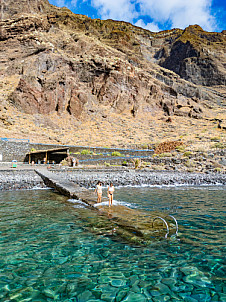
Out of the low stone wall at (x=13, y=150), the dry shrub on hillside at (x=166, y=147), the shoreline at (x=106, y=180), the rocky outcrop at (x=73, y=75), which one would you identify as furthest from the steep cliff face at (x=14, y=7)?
the shoreline at (x=106, y=180)

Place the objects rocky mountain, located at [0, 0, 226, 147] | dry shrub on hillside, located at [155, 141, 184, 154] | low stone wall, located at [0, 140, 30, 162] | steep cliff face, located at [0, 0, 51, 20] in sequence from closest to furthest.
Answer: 1. low stone wall, located at [0, 140, 30, 162]
2. dry shrub on hillside, located at [155, 141, 184, 154]
3. rocky mountain, located at [0, 0, 226, 147]
4. steep cliff face, located at [0, 0, 51, 20]

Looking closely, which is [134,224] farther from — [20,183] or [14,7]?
[14,7]

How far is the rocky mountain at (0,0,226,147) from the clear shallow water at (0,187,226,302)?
33957 mm

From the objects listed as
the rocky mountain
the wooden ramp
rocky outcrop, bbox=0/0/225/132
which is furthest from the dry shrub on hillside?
the wooden ramp

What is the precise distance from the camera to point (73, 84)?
50719 mm

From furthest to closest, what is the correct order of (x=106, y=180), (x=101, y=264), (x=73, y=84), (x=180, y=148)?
(x=73, y=84) < (x=180, y=148) < (x=106, y=180) < (x=101, y=264)

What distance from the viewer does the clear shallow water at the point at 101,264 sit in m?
3.39

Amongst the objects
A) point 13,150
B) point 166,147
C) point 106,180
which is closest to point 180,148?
point 166,147

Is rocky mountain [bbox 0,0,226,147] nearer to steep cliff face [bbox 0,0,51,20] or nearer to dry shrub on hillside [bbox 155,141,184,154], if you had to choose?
steep cliff face [bbox 0,0,51,20]

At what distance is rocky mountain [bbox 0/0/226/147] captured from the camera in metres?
45.4

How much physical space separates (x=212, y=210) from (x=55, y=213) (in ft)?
20.3

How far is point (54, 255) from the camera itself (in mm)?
4594

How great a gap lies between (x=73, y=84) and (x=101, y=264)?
50.1 metres

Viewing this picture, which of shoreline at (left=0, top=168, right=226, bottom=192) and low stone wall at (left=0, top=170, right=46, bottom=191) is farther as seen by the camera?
shoreline at (left=0, top=168, right=226, bottom=192)
